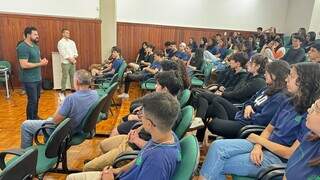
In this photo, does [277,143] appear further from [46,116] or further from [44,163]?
[46,116]

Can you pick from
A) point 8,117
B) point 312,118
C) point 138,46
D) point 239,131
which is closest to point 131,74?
point 8,117

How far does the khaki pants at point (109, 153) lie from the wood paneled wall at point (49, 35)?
4775 mm

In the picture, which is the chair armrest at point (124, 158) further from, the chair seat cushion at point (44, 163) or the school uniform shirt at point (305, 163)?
the school uniform shirt at point (305, 163)

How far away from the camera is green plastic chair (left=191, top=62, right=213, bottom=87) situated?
16.6ft

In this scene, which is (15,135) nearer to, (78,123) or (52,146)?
(78,123)

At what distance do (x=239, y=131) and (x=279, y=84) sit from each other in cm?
55

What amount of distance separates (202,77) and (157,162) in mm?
4317

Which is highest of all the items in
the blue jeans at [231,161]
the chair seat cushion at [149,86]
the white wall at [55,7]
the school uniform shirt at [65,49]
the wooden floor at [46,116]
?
the white wall at [55,7]

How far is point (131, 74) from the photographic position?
5.91 meters

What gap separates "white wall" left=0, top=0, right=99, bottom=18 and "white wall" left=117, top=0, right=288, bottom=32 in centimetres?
131

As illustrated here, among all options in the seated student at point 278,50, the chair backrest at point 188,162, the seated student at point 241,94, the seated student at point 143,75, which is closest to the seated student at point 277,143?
the chair backrest at point 188,162

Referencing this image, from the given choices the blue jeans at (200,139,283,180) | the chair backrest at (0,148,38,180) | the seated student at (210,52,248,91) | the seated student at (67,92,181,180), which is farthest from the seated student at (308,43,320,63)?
the chair backrest at (0,148,38,180)

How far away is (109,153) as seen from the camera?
6.90ft

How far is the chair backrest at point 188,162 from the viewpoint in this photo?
1.43 meters
